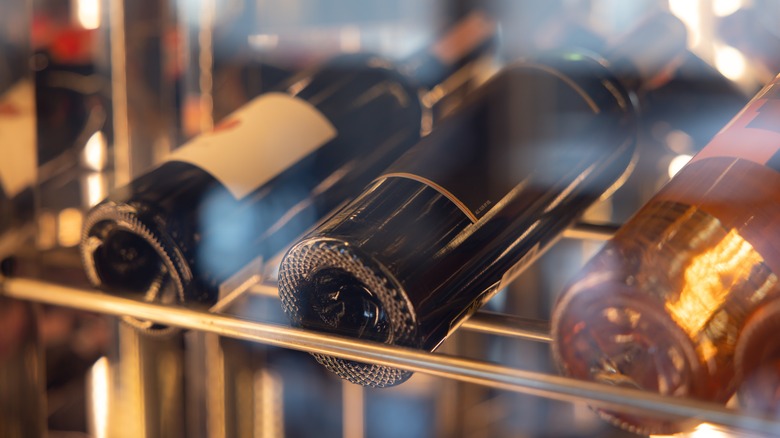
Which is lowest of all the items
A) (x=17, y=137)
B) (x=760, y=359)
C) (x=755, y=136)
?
(x=760, y=359)

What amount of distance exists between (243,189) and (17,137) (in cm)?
→ 19

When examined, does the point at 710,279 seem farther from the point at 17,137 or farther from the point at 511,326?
the point at 17,137

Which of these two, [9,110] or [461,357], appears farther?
[9,110]

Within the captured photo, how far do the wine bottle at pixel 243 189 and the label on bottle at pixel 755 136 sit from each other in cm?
23

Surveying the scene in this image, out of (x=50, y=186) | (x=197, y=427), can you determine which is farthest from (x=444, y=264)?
(x=50, y=186)

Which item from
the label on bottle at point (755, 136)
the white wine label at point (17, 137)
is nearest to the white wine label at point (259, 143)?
the white wine label at point (17, 137)

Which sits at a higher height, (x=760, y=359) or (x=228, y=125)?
(x=228, y=125)

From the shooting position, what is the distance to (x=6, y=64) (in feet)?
1.87

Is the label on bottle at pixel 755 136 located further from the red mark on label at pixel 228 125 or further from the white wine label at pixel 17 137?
the white wine label at pixel 17 137

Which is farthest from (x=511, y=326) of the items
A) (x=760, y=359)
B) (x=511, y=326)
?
(x=760, y=359)

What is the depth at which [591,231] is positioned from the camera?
19.8 inches

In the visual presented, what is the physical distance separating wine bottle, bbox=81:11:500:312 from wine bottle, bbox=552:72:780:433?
20 cm

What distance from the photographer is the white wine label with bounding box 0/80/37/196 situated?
1.85ft

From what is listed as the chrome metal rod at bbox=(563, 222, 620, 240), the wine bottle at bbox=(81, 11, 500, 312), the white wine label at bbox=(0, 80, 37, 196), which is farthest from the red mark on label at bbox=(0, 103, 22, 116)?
the chrome metal rod at bbox=(563, 222, 620, 240)
